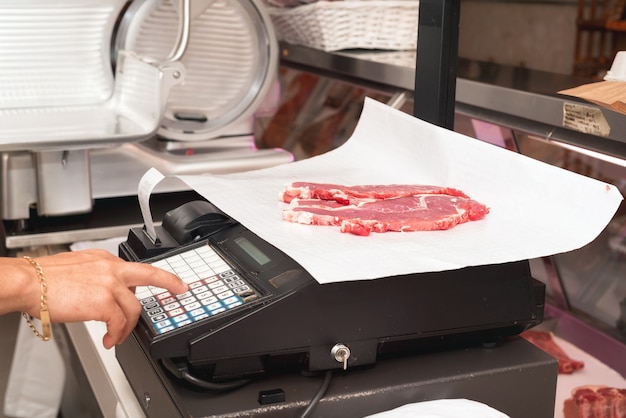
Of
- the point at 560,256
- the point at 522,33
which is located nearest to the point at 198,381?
the point at 560,256

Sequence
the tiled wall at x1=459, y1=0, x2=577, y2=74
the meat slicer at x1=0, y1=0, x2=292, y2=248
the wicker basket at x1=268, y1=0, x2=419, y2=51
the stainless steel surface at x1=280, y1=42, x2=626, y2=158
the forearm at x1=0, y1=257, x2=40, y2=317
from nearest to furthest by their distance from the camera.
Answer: the forearm at x1=0, y1=257, x2=40, y2=317 < the stainless steel surface at x1=280, y1=42, x2=626, y2=158 < the meat slicer at x1=0, y1=0, x2=292, y2=248 < the wicker basket at x1=268, y1=0, x2=419, y2=51 < the tiled wall at x1=459, y1=0, x2=577, y2=74

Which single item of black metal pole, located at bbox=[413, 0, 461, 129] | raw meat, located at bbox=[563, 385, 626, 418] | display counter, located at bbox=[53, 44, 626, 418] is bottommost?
raw meat, located at bbox=[563, 385, 626, 418]

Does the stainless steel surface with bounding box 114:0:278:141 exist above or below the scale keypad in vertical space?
above

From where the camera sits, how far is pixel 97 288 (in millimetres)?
840

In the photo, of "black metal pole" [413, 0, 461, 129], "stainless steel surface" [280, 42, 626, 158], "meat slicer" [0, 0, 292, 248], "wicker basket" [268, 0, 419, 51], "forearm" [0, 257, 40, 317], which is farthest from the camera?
"wicker basket" [268, 0, 419, 51]

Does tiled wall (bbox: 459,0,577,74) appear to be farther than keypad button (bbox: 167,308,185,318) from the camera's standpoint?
Yes

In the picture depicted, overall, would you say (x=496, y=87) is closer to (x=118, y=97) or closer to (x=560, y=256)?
(x=560, y=256)

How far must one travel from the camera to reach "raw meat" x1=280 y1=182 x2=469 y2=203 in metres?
1.04

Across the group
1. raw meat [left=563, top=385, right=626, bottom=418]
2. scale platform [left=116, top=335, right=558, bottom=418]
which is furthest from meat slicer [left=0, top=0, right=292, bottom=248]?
raw meat [left=563, top=385, right=626, bottom=418]

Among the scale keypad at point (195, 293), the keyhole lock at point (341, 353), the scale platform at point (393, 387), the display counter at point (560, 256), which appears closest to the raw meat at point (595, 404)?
the display counter at point (560, 256)

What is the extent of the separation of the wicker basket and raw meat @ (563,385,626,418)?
1136 mm

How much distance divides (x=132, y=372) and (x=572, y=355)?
82 centimetres

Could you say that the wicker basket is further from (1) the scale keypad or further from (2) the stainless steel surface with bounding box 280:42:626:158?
(1) the scale keypad

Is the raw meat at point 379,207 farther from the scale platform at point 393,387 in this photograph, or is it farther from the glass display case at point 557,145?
the glass display case at point 557,145
